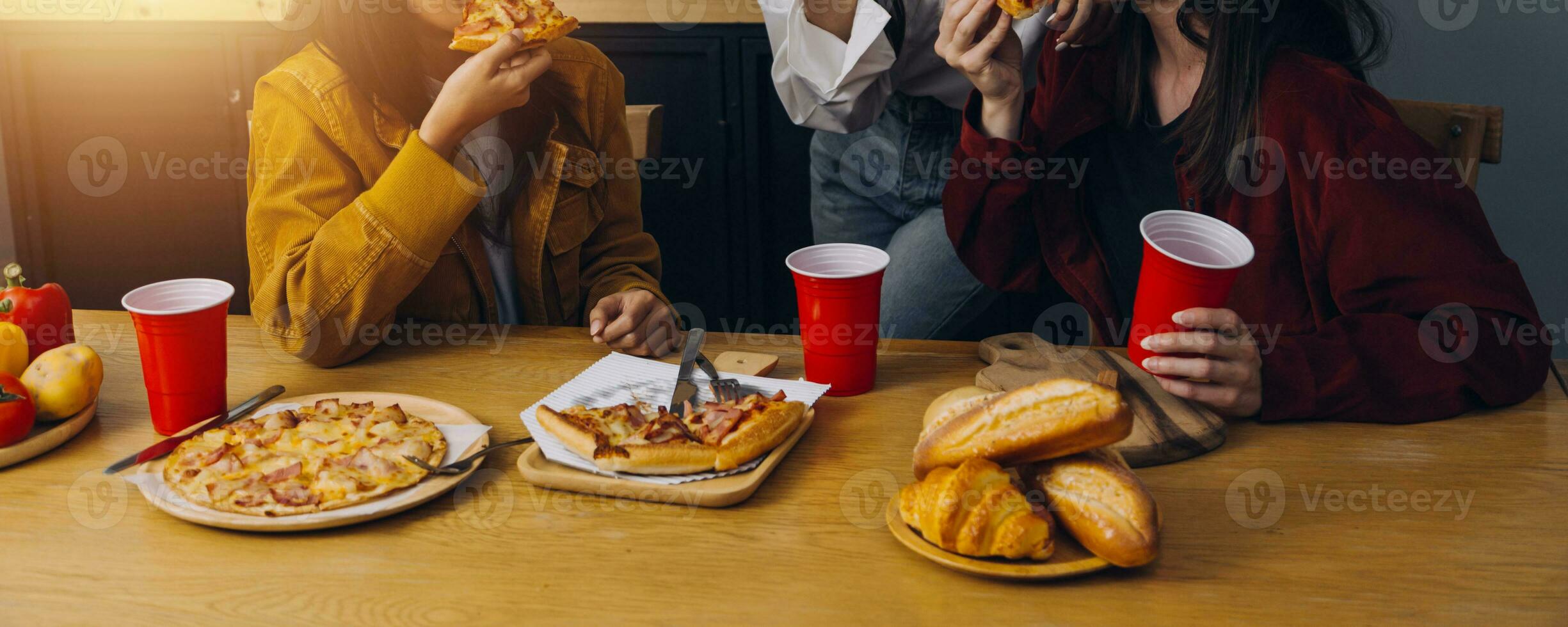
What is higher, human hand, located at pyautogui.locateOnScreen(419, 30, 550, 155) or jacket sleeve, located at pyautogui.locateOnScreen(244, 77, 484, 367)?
human hand, located at pyautogui.locateOnScreen(419, 30, 550, 155)

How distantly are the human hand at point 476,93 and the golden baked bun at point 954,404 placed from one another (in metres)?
0.69

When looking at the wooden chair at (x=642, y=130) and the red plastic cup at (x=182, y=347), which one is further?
the wooden chair at (x=642, y=130)

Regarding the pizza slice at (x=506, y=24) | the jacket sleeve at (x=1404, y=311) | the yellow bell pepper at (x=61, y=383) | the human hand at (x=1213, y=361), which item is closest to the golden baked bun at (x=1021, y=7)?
the jacket sleeve at (x=1404, y=311)

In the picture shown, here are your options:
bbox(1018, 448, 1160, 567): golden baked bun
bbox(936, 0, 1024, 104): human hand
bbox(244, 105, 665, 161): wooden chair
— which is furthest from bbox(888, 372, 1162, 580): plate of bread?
bbox(244, 105, 665, 161): wooden chair

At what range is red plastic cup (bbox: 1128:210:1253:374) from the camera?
3.50ft

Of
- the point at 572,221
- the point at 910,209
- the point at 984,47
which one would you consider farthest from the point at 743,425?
the point at 910,209

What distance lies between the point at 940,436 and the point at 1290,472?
0.37 metres

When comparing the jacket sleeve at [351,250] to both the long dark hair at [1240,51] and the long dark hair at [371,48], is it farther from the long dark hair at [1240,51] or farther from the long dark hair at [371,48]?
the long dark hair at [1240,51]

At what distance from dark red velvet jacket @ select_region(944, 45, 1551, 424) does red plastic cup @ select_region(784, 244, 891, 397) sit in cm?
42

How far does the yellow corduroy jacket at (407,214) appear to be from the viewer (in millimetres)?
1391

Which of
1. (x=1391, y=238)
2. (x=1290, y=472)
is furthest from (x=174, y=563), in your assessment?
(x=1391, y=238)

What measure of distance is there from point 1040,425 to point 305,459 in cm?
68

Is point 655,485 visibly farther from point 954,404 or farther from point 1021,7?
Answer: point 1021,7

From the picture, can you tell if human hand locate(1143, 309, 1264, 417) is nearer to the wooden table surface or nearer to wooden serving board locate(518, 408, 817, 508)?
the wooden table surface
